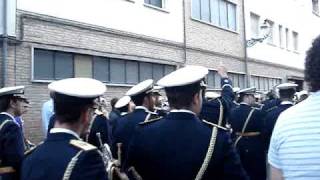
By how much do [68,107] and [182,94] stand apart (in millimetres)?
779

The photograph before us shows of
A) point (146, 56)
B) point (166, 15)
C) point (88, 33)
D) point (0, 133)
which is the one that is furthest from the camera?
point (166, 15)

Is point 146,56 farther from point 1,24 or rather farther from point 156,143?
point 156,143

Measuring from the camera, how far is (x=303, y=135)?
241 centimetres

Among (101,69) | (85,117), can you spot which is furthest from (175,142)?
(101,69)

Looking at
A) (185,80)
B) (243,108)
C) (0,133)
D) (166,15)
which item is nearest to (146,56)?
(166,15)

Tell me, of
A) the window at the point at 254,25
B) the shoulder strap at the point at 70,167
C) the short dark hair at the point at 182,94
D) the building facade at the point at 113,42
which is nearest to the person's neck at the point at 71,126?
the shoulder strap at the point at 70,167

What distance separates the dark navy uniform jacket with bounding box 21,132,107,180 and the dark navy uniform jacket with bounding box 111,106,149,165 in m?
2.83

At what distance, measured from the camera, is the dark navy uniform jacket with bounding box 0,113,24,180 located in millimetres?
5074

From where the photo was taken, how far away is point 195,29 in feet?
59.3

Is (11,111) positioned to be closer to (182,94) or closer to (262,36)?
(182,94)

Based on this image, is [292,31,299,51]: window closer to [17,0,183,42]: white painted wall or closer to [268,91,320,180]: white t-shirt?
[17,0,183,42]: white painted wall

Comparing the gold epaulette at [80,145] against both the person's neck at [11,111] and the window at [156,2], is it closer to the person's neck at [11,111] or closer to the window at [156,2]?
the person's neck at [11,111]

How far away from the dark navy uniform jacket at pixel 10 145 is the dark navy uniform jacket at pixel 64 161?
96.5 inches

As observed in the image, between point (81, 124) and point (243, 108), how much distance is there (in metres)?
5.79
